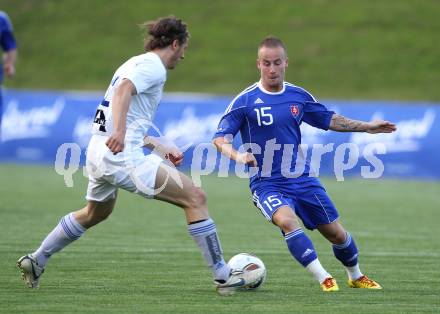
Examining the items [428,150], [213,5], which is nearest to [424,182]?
[428,150]

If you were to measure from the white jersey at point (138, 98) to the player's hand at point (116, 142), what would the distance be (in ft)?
1.12

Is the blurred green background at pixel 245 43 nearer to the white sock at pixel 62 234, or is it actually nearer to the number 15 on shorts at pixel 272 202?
the number 15 on shorts at pixel 272 202

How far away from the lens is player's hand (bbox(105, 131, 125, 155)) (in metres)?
6.64

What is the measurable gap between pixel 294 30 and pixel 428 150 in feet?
43.9

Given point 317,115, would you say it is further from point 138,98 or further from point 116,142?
point 116,142

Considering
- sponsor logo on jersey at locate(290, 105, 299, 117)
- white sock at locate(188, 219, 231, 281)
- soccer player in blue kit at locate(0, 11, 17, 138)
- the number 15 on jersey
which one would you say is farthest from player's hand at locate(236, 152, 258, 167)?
soccer player in blue kit at locate(0, 11, 17, 138)

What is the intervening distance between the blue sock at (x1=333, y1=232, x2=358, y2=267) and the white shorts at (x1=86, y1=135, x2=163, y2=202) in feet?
5.67

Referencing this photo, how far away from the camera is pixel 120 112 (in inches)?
265

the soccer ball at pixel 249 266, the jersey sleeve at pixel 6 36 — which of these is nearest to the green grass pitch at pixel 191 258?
the soccer ball at pixel 249 266

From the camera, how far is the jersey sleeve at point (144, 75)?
6898 mm

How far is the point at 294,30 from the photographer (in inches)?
1292

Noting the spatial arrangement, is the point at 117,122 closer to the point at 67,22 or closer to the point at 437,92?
the point at 437,92

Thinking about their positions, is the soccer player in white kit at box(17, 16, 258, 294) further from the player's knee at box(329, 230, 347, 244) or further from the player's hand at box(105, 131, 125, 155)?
the player's knee at box(329, 230, 347, 244)

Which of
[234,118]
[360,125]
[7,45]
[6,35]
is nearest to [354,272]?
[360,125]
